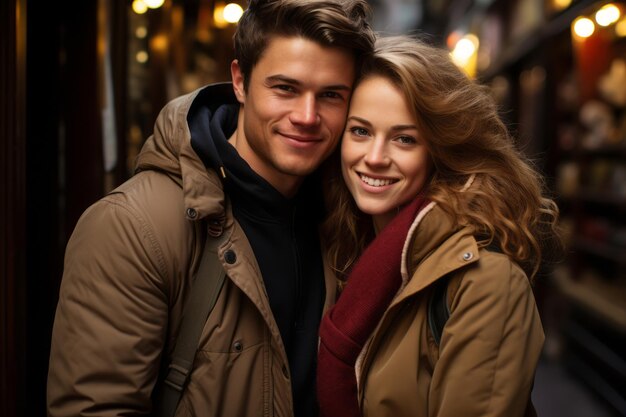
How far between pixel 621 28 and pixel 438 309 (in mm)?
5053

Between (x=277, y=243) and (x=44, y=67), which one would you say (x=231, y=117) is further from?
(x=44, y=67)

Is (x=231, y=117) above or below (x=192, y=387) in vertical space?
above

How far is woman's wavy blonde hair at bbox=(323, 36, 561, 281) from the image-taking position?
2.04 meters

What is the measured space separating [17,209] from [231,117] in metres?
0.85

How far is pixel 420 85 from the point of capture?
213cm

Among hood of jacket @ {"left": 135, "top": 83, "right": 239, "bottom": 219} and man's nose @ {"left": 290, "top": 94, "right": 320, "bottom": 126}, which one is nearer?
hood of jacket @ {"left": 135, "top": 83, "right": 239, "bottom": 219}

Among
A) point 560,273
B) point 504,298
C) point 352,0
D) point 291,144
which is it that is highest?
point 352,0

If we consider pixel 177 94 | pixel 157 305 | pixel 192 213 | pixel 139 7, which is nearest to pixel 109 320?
pixel 157 305

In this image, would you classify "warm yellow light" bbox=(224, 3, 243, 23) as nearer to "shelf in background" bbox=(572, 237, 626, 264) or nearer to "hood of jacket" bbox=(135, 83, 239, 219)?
"hood of jacket" bbox=(135, 83, 239, 219)

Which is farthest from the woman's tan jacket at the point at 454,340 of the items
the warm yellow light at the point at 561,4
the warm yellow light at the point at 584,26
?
the warm yellow light at the point at 561,4

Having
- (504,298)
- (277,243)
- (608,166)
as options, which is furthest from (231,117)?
(608,166)

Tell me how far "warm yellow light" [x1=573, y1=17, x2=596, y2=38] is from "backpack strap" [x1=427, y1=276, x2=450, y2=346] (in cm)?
478

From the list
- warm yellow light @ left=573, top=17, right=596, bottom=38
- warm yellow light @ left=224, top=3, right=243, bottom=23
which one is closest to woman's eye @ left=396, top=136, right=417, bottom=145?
warm yellow light @ left=224, top=3, right=243, bottom=23

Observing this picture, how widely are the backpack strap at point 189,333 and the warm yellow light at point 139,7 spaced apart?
218cm
